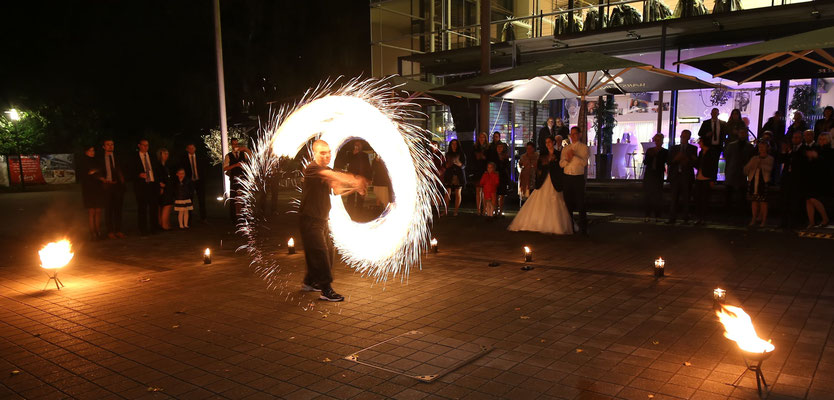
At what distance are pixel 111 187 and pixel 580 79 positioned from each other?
1032 centimetres

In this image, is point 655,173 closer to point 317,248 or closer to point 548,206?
point 548,206

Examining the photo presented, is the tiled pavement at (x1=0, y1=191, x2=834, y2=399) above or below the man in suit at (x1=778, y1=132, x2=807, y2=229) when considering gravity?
below

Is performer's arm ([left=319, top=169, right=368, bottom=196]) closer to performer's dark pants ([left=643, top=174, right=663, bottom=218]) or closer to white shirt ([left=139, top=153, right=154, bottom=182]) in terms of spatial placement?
white shirt ([left=139, top=153, right=154, bottom=182])

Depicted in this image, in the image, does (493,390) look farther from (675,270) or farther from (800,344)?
(675,270)

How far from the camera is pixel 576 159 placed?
1068 cm

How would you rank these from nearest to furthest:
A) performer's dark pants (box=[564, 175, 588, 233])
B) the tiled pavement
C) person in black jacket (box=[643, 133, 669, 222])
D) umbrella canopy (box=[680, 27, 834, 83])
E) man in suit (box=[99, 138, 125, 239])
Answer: the tiled pavement
umbrella canopy (box=[680, 27, 834, 83])
performer's dark pants (box=[564, 175, 588, 233])
man in suit (box=[99, 138, 125, 239])
person in black jacket (box=[643, 133, 669, 222])

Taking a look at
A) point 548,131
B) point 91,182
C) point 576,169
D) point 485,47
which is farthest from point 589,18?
point 91,182

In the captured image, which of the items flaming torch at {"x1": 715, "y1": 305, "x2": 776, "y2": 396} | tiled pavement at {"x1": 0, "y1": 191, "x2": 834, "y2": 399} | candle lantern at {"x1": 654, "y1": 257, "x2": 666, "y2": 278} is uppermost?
flaming torch at {"x1": 715, "y1": 305, "x2": 776, "y2": 396}

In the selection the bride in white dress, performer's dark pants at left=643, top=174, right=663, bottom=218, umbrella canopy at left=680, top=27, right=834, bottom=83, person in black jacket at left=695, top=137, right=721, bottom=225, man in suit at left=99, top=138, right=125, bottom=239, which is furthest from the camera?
performer's dark pants at left=643, top=174, right=663, bottom=218

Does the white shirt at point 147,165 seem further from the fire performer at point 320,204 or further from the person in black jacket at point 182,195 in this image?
the fire performer at point 320,204

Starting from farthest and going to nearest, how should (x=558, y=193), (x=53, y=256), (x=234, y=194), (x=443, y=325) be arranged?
(x=234, y=194) → (x=558, y=193) → (x=53, y=256) → (x=443, y=325)

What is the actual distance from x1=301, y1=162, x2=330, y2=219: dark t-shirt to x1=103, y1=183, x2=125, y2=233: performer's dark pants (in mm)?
6744

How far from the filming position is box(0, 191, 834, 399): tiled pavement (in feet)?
14.2

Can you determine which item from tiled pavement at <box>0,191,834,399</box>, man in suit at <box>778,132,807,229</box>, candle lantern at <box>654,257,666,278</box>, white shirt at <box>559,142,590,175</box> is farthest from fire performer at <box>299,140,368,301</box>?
man in suit at <box>778,132,807,229</box>
